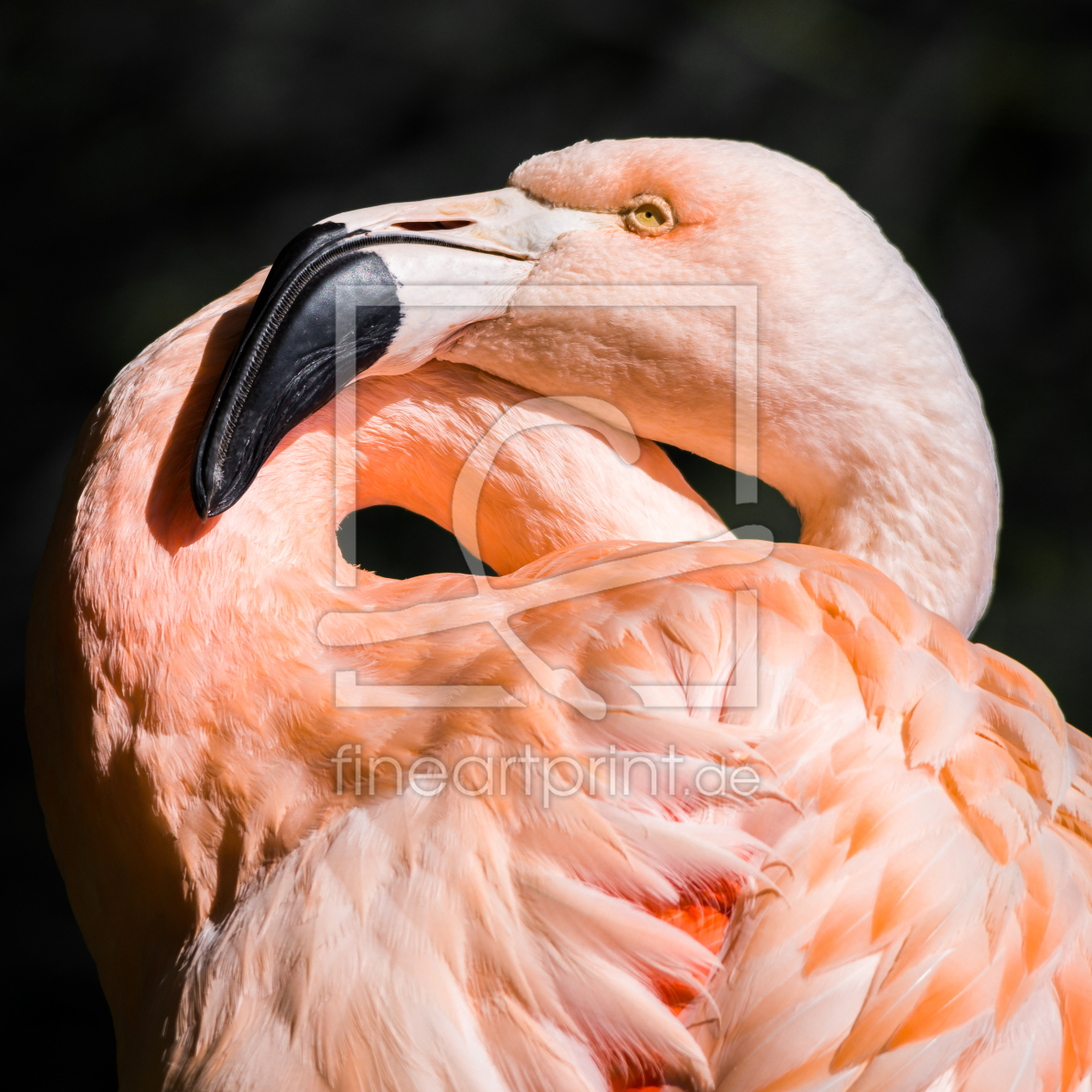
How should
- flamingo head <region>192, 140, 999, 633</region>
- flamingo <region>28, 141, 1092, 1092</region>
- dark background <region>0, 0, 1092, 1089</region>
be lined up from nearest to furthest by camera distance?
1. flamingo <region>28, 141, 1092, 1092</region>
2. flamingo head <region>192, 140, 999, 633</region>
3. dark background <region>0, 0, 1092, 1089</region>

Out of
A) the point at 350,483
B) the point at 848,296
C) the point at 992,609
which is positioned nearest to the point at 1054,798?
the point at 848,296

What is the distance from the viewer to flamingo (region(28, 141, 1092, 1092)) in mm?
643

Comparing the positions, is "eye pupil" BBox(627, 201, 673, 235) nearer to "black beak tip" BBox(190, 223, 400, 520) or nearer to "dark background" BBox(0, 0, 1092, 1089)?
"black beak tip" BBox(190, 223, 400, 520)

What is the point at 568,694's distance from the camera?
0.69m

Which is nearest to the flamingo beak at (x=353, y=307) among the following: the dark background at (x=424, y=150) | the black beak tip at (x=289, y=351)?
the black beak tip at (x=289, y=351)

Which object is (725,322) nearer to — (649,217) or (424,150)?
(649,217)

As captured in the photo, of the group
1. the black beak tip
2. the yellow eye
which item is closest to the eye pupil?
the yellow eye

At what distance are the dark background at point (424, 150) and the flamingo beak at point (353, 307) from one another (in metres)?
1.40

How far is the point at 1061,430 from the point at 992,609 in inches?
15.6

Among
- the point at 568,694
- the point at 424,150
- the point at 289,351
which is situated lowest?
the point at 568,694

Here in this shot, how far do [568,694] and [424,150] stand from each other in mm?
1738

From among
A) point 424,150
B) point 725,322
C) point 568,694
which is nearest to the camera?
point 568,694

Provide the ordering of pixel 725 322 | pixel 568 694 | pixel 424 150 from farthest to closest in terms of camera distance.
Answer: pixel 424 150
pixel 725 322
pixel 568 694

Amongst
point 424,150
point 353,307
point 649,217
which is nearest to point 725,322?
point 649,217
